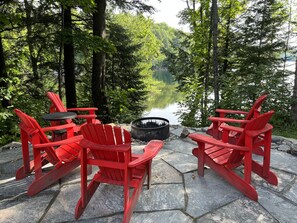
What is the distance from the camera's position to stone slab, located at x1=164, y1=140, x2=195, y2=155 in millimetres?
3268

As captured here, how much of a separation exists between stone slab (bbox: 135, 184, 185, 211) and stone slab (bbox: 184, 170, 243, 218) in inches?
3.2

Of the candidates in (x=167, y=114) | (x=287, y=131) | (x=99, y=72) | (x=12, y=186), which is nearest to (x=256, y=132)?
(x=12, y=186)

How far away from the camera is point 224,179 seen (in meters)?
2.38

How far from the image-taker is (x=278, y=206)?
6.33 feet

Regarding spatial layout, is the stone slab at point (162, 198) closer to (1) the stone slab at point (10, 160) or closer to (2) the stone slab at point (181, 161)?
(2) the stone slab at point (181, 161)

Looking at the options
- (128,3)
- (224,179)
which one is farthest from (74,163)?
(128,3)

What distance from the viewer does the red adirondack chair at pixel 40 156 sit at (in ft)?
6.86

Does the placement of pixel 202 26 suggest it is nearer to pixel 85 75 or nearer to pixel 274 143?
pixel 85 75

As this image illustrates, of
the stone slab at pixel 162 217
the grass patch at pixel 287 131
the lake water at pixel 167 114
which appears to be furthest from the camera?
the lake water at pixel 167 114

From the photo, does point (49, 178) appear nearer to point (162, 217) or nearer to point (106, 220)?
point (106, 220)

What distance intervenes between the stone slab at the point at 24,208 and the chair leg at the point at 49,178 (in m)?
0.06

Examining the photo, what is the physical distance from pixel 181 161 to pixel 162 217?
1.13 metres

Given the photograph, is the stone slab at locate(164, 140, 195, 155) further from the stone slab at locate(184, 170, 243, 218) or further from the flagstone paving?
the stone slab at locate(184, 170, 243, 218)

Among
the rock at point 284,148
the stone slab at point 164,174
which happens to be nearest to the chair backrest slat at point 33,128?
the stone slab at point 164,174
